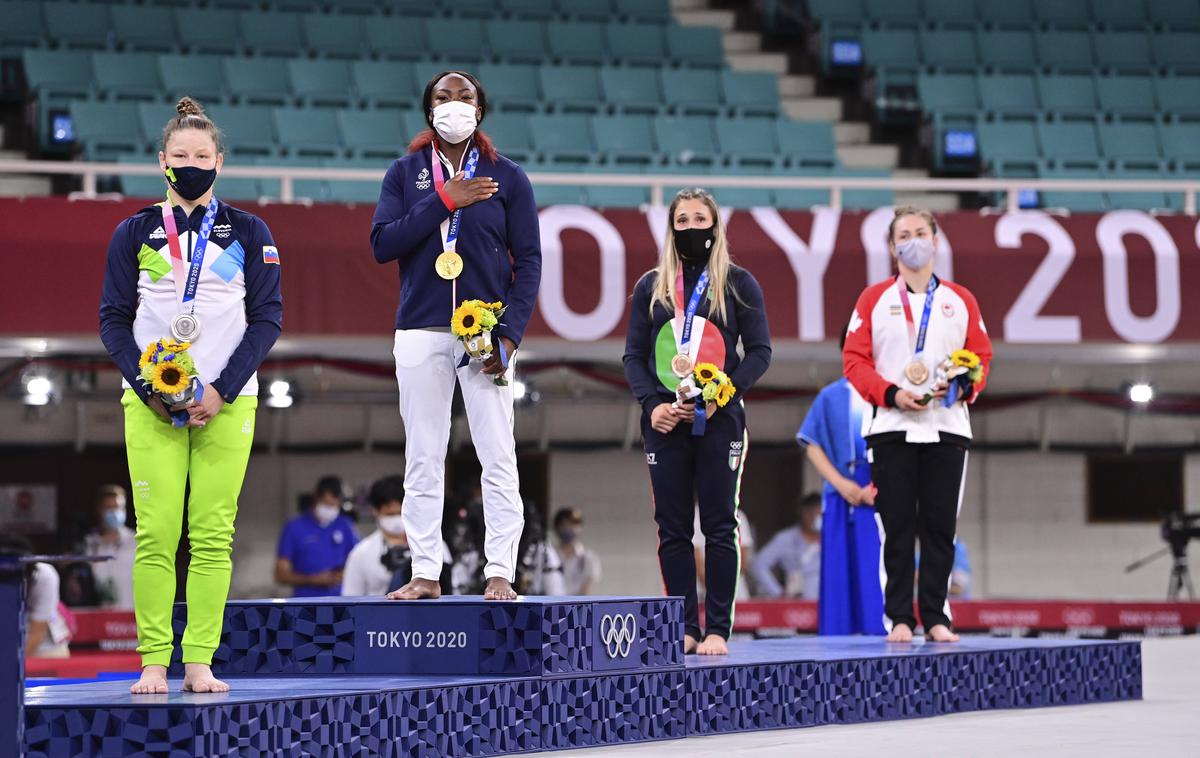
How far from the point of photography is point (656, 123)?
652 inches

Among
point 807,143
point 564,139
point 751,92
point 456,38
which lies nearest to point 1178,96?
point 807,143

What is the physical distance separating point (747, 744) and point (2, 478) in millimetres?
11808

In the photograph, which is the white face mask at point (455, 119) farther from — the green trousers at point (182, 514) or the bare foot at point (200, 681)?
the bare foot at point (200, 681)

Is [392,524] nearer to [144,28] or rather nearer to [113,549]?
[113,549]

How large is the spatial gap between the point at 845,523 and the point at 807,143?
8.59 metres

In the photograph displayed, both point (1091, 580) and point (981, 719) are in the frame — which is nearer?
point (981, 719)

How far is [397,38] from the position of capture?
17.6 m

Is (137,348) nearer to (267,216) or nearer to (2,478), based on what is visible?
(267,216)

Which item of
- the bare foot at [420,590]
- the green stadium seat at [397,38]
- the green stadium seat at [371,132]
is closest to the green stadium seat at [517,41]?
the green stadium seat at [397,38]

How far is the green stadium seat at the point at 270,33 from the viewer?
17328 millimetres

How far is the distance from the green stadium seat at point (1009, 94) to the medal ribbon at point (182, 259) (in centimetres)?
1356

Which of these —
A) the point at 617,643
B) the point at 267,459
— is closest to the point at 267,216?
the point at 267,459

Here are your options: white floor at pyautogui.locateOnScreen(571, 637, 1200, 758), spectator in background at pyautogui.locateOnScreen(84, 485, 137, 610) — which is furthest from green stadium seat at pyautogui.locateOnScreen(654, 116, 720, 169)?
white floor at pyautogui.locateOnScreen(571, 637, 1200, 758)

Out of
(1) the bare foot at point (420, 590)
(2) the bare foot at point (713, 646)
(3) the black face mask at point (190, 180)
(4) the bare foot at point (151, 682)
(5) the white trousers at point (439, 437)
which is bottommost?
(2) the bare foot at point (713, 646)
